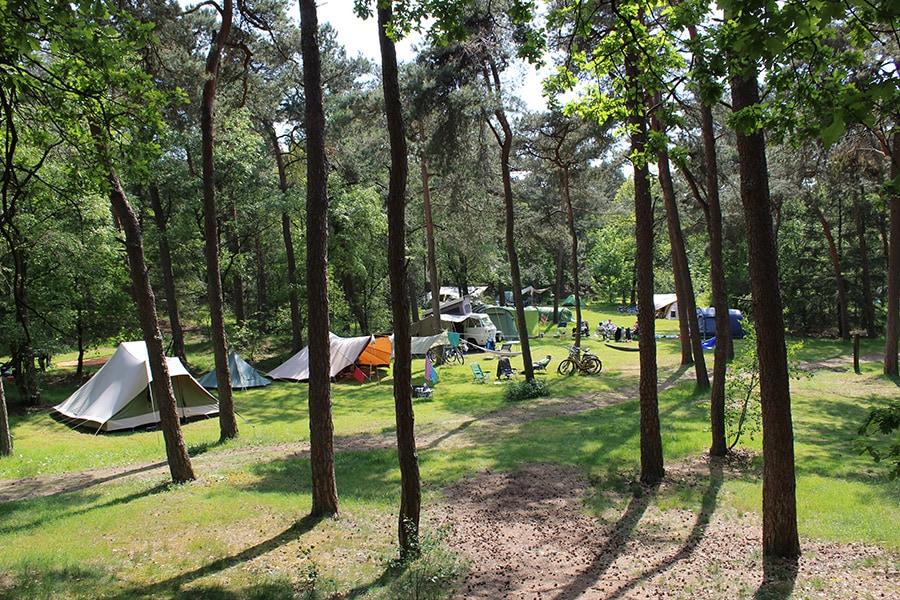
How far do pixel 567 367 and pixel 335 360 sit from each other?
806 centimetres

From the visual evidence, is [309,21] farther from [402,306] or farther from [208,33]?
[208,33]

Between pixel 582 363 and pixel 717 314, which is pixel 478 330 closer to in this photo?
pixel 582 363

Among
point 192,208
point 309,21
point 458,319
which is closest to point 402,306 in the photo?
point 309,21

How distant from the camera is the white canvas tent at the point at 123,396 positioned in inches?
532

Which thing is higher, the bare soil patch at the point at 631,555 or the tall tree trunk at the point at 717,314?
the tall tree trunk at the point at 717,314

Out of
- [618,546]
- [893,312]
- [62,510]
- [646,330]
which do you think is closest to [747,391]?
[646,330]

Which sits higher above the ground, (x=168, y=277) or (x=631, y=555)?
(x=168, y=277)

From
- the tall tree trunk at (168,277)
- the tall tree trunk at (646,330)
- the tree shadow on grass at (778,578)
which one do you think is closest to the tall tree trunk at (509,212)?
the tall tree trunk at (646,330)

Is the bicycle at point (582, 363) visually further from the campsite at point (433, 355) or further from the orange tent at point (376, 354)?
the orange tent at point (376, 354)

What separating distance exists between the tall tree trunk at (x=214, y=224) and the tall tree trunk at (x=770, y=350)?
8.02 m

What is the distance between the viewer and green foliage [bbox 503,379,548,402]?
15.3m

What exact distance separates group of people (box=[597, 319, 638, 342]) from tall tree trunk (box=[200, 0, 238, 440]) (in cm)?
2015

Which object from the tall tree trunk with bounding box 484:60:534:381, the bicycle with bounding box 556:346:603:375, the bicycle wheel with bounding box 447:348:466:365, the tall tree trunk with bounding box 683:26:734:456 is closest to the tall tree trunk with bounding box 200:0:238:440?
the tall tree trunk with bounding box 484:60:534:381

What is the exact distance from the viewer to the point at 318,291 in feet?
21.1
